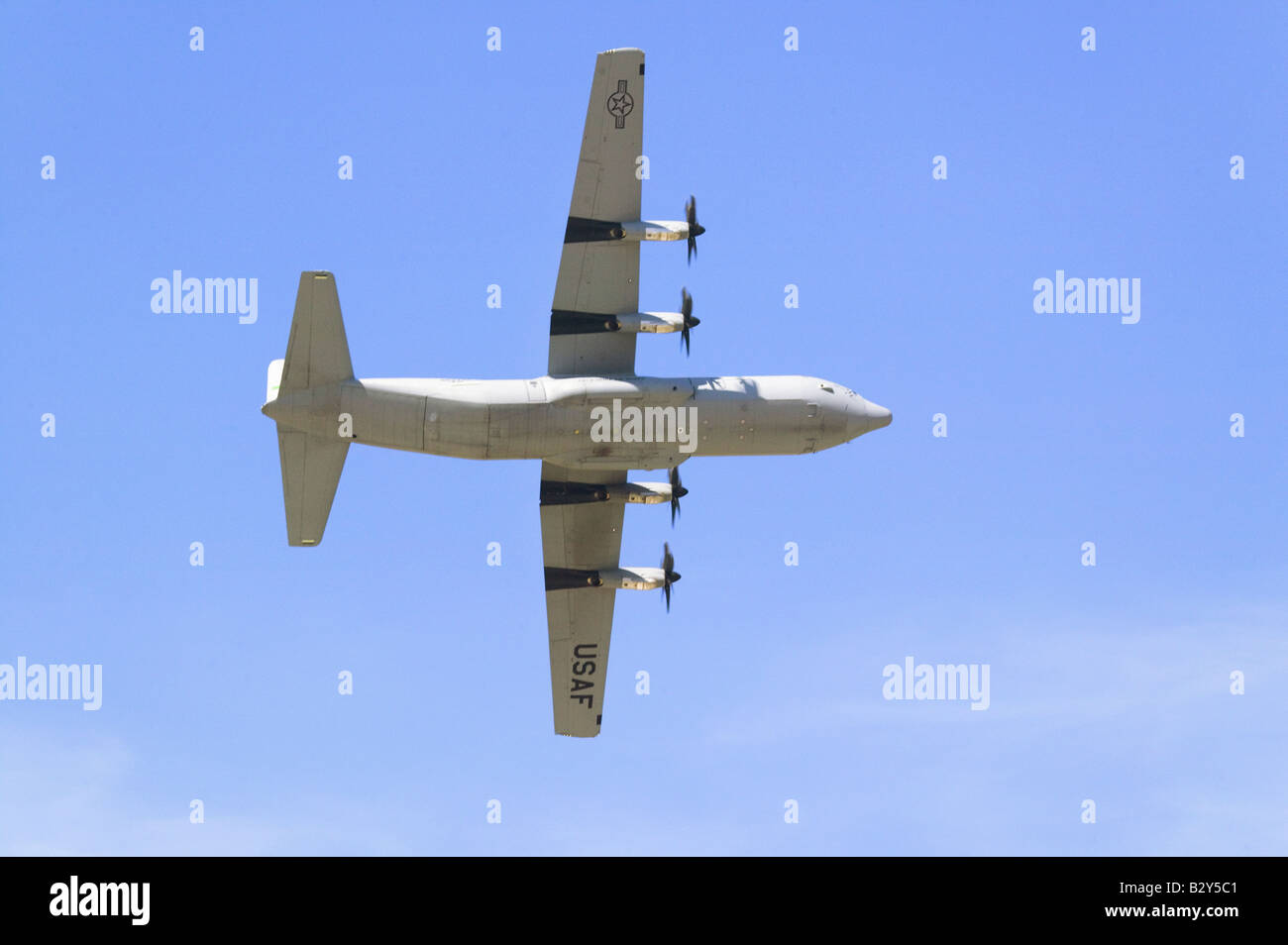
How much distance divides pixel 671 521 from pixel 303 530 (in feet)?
39.3

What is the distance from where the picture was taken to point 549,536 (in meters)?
65.4

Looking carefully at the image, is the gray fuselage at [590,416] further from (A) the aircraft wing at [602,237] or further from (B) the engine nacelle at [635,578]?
(B) the engine nacelle at [635,578]

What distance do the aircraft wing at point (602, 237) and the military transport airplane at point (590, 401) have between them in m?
0.04

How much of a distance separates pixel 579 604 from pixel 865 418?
1167cm

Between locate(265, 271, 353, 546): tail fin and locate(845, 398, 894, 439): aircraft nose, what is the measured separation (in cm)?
1557

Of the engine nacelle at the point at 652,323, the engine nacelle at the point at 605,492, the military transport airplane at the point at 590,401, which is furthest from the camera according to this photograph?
the engine nacelle at the point at 605,492

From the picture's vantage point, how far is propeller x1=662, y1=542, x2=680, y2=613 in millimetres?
65375

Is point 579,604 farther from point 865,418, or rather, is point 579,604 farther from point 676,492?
point 865,418

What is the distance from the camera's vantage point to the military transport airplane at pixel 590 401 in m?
58.8

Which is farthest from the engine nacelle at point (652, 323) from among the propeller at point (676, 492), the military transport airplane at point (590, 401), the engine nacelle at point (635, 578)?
the engine nacelle at point (635, 578)

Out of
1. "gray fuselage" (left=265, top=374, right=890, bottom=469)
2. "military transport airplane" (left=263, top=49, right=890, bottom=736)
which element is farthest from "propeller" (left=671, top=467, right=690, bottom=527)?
"gray fuselage" (left=265, top=374, right=890, bottom=469)
